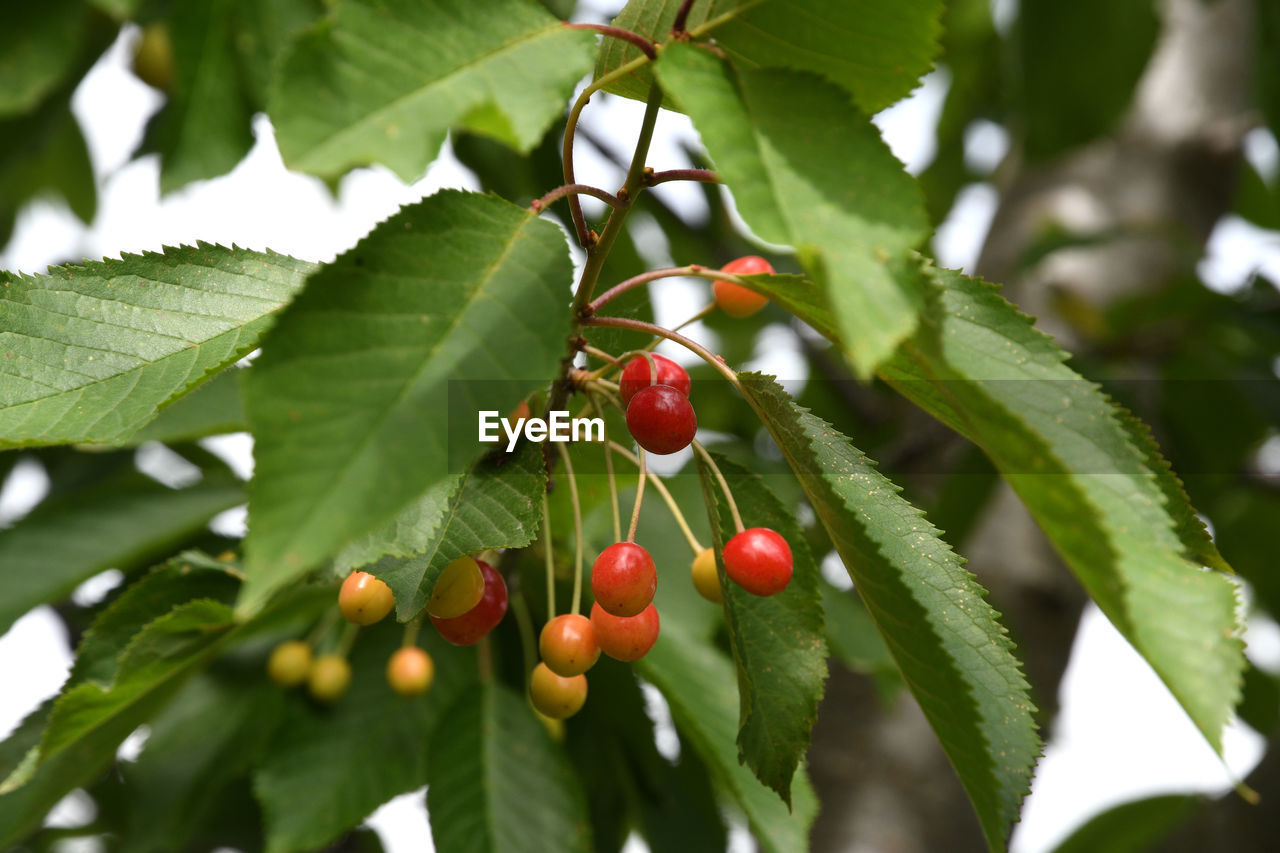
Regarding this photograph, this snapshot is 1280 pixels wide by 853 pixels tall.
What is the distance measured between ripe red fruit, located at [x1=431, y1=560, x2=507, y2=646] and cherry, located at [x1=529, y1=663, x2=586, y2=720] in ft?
0.22

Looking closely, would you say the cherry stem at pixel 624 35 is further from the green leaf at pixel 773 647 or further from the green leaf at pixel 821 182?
the green leaf at pixel 773 647

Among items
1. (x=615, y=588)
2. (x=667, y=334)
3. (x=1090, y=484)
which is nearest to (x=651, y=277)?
(x=667, y=334)

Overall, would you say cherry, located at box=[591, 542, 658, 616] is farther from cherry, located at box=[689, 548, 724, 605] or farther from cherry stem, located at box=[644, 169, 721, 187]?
cherry stem, located at box=[644, 169, 721, 187]

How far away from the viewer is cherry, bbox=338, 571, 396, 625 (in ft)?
2.53

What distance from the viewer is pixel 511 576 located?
1251mm

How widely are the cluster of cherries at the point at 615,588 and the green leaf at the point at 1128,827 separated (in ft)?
6.63

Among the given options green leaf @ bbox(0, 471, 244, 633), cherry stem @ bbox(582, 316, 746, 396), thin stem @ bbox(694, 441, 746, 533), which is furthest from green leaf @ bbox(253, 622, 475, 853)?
cherry stem @ bbox(582, 316, 746, 396)

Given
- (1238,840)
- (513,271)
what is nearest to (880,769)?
(1238,840)

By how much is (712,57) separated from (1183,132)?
277 cm

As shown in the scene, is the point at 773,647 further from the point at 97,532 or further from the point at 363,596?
the point at 97,532

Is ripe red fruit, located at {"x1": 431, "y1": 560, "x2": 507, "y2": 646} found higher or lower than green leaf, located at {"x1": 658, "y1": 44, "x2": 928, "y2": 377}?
lower

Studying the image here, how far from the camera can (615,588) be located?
0.76 metres

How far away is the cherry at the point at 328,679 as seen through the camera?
1.31 meters

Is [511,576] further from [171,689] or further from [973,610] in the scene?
[973,610]
